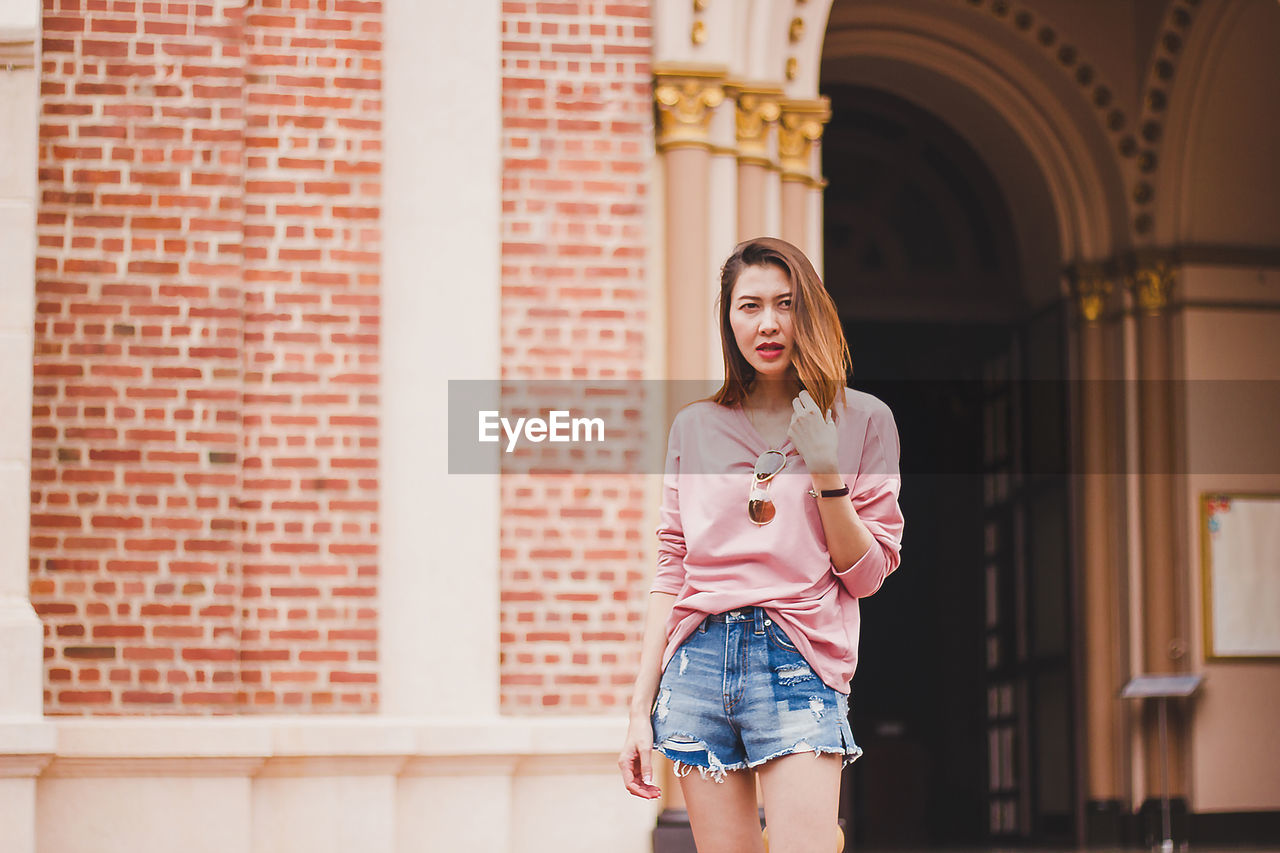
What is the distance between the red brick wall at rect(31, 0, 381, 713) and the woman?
310cm

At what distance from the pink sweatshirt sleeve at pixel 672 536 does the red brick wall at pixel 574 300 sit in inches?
114

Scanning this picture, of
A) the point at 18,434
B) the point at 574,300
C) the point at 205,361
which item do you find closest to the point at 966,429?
the point at 574,300

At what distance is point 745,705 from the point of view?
2652 millimetres

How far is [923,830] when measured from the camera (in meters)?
10.2

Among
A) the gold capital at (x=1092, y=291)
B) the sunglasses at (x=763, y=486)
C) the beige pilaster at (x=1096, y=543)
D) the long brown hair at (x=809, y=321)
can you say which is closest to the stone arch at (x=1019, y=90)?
the gold capital at (x=1092, y=291)

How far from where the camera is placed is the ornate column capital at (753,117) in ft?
20.5

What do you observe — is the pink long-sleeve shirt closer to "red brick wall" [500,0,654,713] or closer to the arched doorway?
"red brick wall" [500,0,654,713]

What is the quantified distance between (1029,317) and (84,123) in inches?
244

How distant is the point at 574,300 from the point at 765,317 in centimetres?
320

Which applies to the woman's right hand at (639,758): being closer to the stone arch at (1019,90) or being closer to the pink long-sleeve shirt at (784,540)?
the pink long-sleeve shirt at (784,540)

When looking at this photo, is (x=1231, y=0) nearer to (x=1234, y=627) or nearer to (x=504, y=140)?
(x=1234, y=627)

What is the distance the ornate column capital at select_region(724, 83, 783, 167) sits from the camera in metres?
6.25

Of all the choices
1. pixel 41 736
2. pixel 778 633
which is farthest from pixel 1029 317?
pixel 778 633

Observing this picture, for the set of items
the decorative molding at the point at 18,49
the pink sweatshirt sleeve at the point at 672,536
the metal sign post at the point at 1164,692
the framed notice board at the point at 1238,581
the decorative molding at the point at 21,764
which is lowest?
the metal sign post at the point at 1164,692
